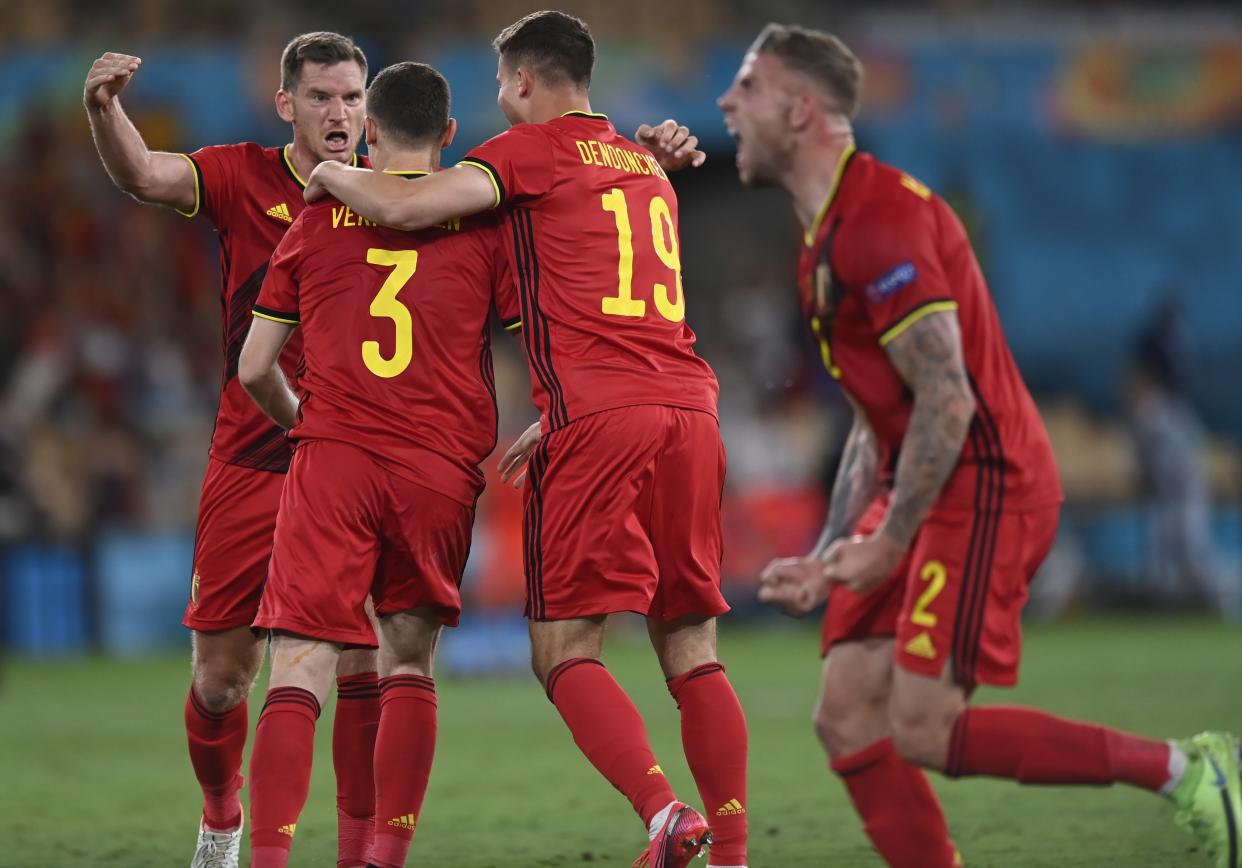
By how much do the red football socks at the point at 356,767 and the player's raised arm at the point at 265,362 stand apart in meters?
0.95

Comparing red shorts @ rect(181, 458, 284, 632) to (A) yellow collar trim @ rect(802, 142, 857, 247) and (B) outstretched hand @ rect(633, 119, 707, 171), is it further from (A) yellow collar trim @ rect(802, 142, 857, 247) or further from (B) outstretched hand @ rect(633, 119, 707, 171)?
(A) yellow collar trim @ rect(802, 142, 857, 247)

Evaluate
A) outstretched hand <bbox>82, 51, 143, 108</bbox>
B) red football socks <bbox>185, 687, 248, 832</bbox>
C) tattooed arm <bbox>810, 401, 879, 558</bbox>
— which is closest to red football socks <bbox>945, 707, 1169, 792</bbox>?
tattooed arm <bbox>810, 401, 879, 558</bbox>

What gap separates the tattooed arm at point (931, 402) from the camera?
14.6 feet

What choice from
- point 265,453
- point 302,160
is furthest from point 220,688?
point 302,160

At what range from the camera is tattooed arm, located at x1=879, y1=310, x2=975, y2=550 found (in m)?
4.44

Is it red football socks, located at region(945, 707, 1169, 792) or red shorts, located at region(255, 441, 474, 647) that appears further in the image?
red shorts, located at region(255, 441, 474, 647)

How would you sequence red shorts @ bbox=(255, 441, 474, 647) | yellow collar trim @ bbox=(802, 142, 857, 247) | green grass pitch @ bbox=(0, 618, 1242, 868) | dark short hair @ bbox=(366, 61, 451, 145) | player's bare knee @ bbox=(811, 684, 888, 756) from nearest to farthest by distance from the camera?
1. yellow collar trim @ bbox=(802, 142, 857, 247)
2. player's bare knee @ bbox=(811, 684, 888, 756)
3. red shorts @ bbox=(255, 441, 474, 647)
4. dark short hair @ bbox=(366, 61, 451, 145)
5. green grass pitch @ bbox=(0, 618, 1242, 868)

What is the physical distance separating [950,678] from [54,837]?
12.6 feet

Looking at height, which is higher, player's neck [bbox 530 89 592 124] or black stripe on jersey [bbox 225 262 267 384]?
player's neck [bbox 530 89 592 124]

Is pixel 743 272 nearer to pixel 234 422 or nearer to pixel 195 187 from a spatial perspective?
pixel 195 187

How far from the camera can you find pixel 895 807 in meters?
4.79

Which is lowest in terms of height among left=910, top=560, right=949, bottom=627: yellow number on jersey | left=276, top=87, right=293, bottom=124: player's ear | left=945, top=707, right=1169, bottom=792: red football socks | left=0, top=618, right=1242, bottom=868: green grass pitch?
left=0, top=618, right=1242, bottom=868: green grass pitch

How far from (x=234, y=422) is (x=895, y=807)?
2.52 metres

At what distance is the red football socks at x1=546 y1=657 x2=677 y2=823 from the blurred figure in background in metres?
13.5
